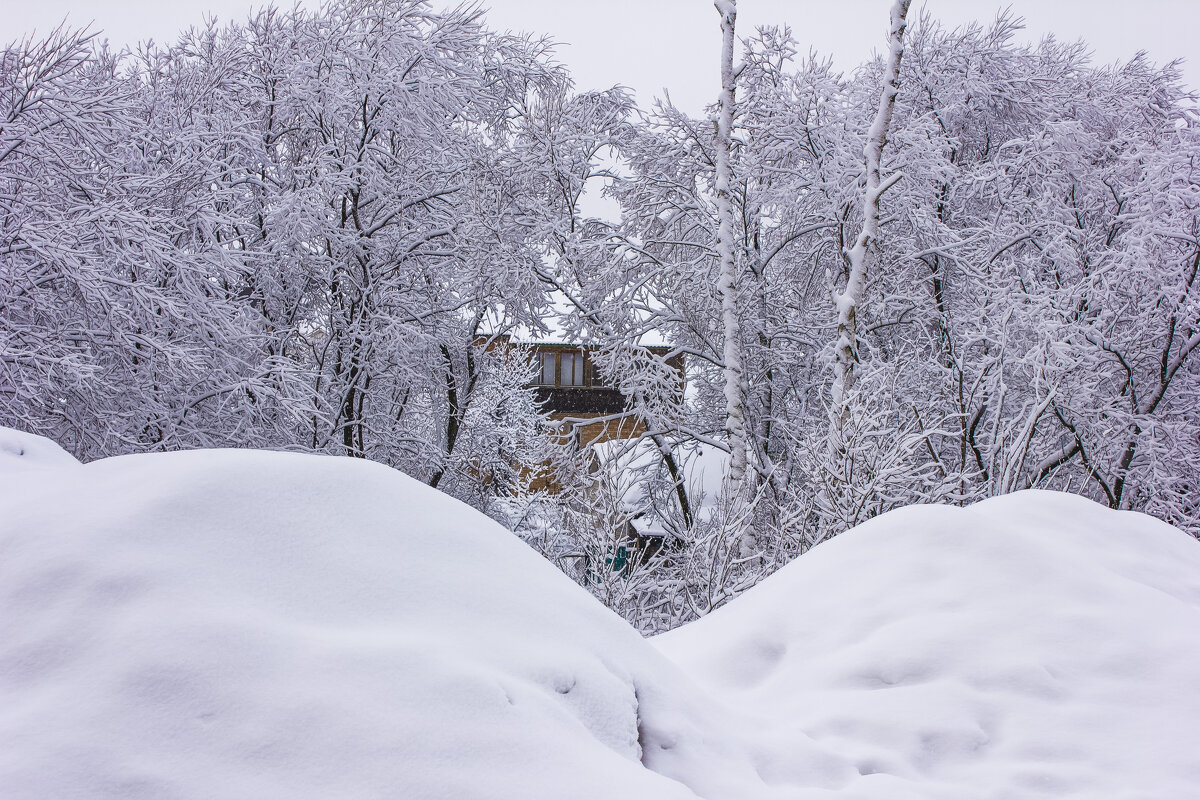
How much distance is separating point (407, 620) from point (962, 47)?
1779 cm

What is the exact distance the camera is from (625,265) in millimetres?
14727

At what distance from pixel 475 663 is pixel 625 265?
13.0 m

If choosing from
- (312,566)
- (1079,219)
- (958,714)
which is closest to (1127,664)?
(958,714)

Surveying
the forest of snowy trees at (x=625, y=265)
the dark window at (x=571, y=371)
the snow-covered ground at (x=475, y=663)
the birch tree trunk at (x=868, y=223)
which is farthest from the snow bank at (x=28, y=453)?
the dark window at (x=571, y=371)

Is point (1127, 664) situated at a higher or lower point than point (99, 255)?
lower

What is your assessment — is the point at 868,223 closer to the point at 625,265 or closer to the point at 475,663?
the point at 625,265

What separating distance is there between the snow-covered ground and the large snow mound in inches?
Answer: 0.5

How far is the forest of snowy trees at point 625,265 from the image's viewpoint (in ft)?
32.1

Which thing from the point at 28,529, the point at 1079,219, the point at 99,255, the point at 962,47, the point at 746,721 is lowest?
the point at 746,721

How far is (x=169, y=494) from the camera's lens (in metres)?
2.29

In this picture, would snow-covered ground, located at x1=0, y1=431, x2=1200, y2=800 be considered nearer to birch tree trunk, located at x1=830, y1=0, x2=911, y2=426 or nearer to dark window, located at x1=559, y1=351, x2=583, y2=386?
birch tree trunk, located at x1=830, y1=0, x2=911, y2=426

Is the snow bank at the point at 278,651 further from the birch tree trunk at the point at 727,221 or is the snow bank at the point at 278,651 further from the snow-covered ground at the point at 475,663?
the birch tree trunk at the point at 727,221

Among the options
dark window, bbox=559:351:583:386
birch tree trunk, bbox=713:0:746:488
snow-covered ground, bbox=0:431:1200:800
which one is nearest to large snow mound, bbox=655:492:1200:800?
snow-covered ground, bbox=0:431:1200:800

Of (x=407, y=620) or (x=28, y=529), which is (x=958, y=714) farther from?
(x=28, y=529)
